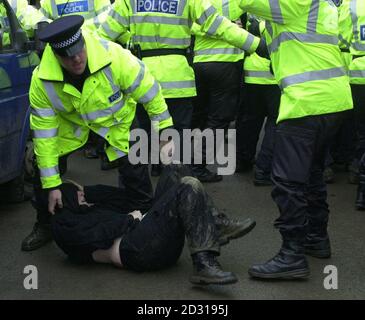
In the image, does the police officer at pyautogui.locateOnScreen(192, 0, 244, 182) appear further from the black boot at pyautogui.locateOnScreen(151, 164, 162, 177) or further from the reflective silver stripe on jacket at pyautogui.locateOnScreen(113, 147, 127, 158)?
the reflective silver stripe on jacket at pyautogui.locateOnScreen(113, 147, 127, 158)

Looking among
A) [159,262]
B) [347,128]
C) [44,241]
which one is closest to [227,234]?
[159,262]

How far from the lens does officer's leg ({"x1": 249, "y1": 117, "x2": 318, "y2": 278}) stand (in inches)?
149

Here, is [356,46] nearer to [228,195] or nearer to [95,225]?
[228,195]

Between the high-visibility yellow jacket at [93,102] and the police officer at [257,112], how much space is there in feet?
6.89

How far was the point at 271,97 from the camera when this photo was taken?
20.0ft

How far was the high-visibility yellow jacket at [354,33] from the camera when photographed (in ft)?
18.4

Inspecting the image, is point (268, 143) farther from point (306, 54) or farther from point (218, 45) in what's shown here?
point (306, 54)

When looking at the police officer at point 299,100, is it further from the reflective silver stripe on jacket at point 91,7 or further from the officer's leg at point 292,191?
the reflective silver stripe on jacket at point 91,7

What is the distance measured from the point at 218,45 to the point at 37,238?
2.62m

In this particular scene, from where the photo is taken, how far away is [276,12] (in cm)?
371

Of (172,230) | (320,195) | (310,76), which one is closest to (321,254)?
(320,195)

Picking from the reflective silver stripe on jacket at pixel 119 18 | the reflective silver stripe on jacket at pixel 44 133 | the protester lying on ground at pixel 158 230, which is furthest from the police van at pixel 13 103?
the protester lying on ground at pixel 158 230

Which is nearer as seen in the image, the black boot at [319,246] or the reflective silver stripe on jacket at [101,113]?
the reflective silver stripe on jacket at [101,113]
